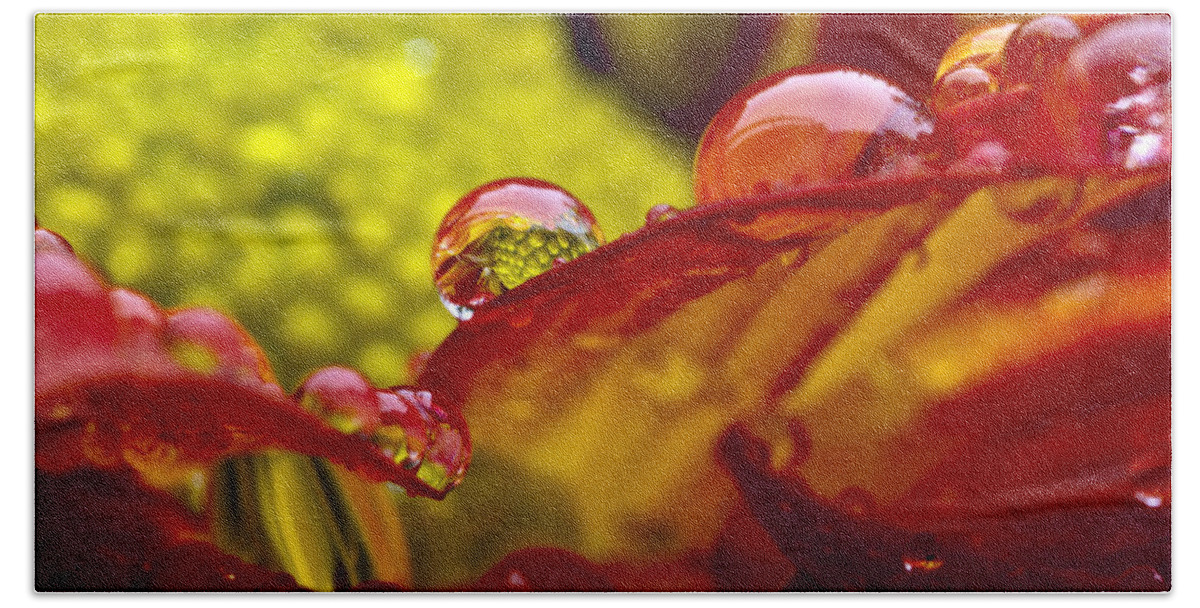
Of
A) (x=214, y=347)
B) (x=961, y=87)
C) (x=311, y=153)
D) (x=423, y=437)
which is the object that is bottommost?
(x=423, y=437)

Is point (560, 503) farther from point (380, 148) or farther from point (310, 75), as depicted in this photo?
point (310, 75)

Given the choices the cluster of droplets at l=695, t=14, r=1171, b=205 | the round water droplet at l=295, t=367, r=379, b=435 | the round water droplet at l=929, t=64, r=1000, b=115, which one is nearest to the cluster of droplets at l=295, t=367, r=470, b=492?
the round water droplet at l=295, t=367, r=379, b=435

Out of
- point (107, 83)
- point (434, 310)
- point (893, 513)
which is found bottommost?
point (893, 513)

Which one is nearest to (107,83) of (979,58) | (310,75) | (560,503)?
(310,75)

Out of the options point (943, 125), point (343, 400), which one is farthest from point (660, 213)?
point (343, 400)

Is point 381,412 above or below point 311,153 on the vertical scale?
below

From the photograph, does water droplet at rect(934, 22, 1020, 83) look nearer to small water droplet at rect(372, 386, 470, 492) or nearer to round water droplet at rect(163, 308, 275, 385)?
small water droplet at rect(372, 386, 470, 492)

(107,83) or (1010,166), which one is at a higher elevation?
(107,83)

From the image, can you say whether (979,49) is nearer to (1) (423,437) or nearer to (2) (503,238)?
(2) (503,238)

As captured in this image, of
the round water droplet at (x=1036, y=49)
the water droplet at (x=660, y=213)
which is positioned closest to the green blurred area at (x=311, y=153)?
the water droplet at (x=660, y=213)
